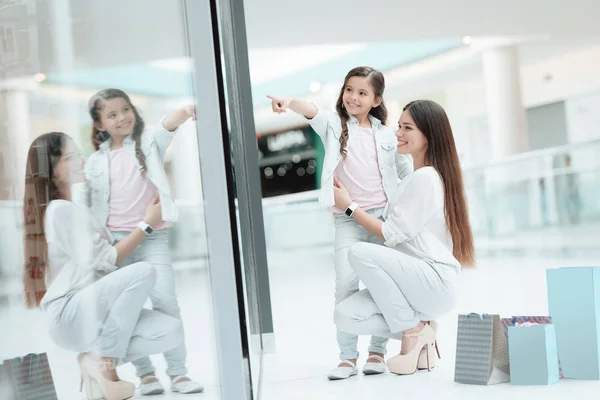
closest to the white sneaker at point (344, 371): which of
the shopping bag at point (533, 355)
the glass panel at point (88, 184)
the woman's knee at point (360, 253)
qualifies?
the woman's knee at point (360, 253)

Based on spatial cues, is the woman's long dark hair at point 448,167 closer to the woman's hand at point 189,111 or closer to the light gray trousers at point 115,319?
the woman's hand at point 189,111

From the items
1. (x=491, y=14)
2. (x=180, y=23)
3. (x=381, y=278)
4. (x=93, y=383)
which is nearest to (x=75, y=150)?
(x=93, y=383)

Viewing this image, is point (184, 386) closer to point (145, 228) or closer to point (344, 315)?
point (145, 228)

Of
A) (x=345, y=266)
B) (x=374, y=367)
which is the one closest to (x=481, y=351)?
(x=374, y=367)

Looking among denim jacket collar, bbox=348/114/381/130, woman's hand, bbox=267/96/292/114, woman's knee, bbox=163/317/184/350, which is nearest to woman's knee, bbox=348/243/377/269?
denim jacket collar, bbox=348/114/381/130

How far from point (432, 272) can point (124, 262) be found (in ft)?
7.49

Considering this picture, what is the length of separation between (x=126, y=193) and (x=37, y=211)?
22cm

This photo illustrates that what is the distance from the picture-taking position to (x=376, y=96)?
340cm

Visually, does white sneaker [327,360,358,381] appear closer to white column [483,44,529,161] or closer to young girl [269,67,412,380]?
young girl [269,67,412,380]

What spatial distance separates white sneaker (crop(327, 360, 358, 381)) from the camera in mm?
3217

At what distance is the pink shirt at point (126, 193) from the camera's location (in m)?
1.02

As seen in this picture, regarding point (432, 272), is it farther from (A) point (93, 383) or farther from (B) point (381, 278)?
(A) point (93, 383)

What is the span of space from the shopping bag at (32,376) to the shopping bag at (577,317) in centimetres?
224

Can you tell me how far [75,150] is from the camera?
3.01ft
